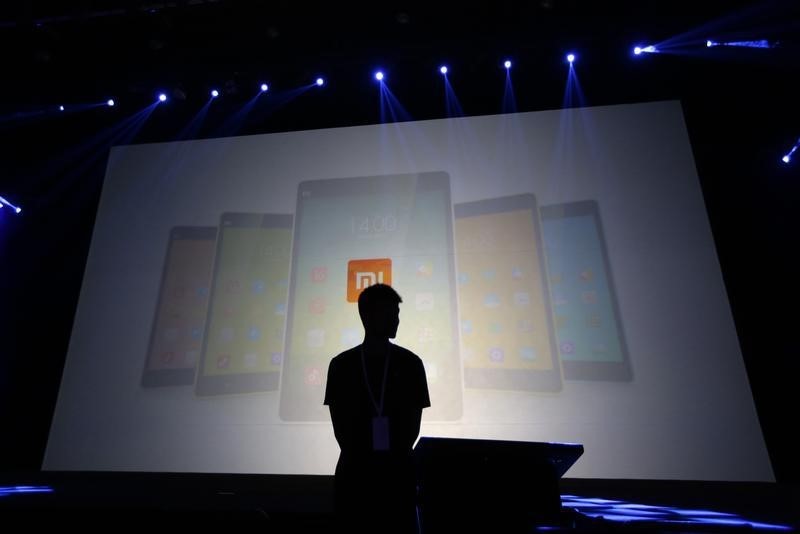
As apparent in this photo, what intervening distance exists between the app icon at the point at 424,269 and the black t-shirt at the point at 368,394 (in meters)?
1.34

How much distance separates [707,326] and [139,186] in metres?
3.47

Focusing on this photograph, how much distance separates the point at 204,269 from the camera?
2.69 metres

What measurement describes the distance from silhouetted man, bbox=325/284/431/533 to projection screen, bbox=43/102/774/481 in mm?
1229

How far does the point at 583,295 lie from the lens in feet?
7.90

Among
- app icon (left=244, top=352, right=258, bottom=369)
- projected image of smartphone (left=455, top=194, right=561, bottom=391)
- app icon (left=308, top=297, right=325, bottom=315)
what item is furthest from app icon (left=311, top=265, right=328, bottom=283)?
projected image of smartphone (left=455, top=194, right=561, bottom=391)

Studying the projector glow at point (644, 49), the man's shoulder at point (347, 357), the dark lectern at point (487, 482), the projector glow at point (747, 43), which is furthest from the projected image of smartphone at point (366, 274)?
the projector glow at point (747, 43)

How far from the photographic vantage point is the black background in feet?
8.92

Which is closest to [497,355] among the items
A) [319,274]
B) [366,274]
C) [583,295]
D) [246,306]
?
[583,295]

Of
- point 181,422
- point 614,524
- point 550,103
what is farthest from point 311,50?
point 614,524

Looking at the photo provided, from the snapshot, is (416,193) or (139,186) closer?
(416,193)

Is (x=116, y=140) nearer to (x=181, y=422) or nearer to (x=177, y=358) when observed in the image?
(x=177, y=358)

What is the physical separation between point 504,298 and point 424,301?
0.42 m

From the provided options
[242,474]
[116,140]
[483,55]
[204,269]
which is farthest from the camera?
[116,140]

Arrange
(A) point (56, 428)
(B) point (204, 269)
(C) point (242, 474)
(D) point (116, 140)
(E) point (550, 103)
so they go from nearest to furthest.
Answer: (C) point (242, 474) < (A) point (56, 428) < (B) point (204, 269) < (E) point (550, 103) < (D) point (116, 140)
